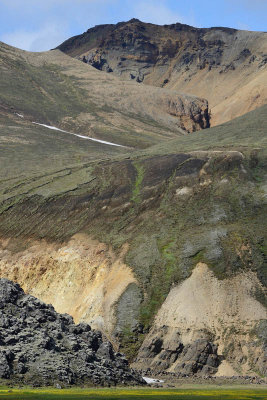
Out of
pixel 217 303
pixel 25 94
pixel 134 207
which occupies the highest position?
pixel 25 94

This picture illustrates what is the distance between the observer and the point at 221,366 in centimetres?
5719

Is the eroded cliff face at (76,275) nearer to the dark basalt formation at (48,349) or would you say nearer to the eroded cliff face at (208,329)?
the eroded cliff face at (208,329)

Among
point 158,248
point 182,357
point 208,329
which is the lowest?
point 182,357

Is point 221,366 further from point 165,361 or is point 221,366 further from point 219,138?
point 219,138

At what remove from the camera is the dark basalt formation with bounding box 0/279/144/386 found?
43.6 meters

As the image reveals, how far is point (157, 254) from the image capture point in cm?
7025

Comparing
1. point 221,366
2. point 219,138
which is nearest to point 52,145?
point 219,138

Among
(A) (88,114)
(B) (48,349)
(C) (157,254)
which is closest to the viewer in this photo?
(B) (48,349)

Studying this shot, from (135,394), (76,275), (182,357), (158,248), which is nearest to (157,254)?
(158,248)

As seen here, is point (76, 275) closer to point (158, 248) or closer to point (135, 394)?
point (158, 248)

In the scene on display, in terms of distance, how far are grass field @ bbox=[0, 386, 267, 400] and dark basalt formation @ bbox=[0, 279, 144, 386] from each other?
2351 millimetres

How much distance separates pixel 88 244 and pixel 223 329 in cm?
2075

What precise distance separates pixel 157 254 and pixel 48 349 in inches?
1024

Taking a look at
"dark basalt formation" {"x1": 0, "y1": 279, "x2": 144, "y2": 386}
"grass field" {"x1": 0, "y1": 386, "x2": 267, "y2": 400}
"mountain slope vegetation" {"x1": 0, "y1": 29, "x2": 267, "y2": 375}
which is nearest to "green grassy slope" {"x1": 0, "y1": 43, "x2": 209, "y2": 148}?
"mountain slope vegetation" {"x1": 0, "y1": 29, "x2": 267, "y2": 375}
